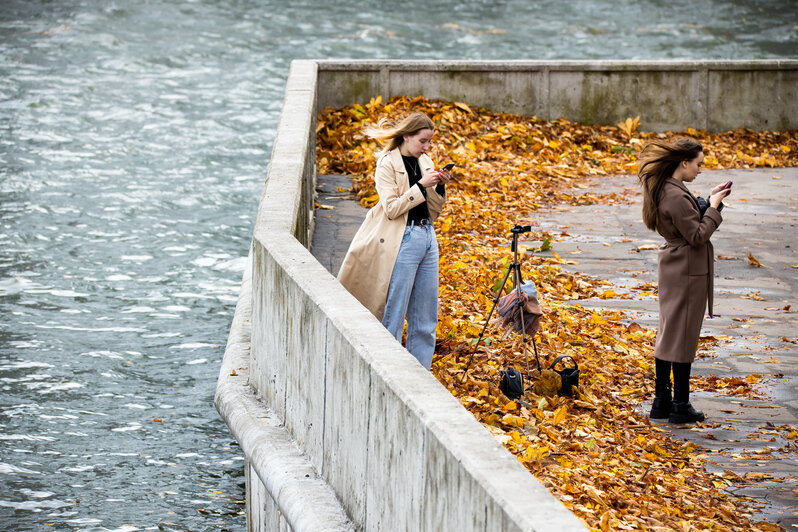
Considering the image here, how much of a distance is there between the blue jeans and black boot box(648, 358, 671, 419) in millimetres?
1428

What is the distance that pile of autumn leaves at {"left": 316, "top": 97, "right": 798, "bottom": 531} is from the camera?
5867mm

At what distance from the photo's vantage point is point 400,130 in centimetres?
685

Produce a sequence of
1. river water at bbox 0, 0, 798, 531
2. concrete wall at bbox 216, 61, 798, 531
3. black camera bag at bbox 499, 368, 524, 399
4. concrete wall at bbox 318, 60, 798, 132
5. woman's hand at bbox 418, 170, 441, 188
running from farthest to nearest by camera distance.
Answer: concrete wall at bbox 318, 60, 798, 132 < river water at bbox 0, 0, 798, 531 < black camera bag at bbox 499, 368, 524, 399 < woman's hand at bbox 418, 170, 441, 188 < concrete wall at bbox 216, 61, 798, 531

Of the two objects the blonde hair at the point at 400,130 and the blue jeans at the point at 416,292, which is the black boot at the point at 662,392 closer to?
the blue jeans at the point at 416,292

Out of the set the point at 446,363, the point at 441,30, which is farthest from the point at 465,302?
the point at 441,30

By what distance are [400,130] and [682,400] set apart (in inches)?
94.0

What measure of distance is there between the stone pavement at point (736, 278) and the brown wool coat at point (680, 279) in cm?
51

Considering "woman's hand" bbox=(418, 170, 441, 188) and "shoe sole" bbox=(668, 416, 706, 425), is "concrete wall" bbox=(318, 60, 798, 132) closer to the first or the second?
"woman's hand" bbox=(418, 170, 441, 188)

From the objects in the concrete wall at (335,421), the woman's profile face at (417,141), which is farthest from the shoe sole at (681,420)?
the concrete wall at (335,421)

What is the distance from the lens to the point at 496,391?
723 cm

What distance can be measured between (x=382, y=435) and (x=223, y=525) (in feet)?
15.1

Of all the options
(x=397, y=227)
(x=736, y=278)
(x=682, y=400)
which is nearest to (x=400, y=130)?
(x=397, y=227)

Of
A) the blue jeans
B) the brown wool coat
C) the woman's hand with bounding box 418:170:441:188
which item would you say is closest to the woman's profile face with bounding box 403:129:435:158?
the woman's hand with bounding box 418:170:441:188

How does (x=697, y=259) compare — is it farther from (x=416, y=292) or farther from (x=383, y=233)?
(x=383, y=233)
